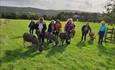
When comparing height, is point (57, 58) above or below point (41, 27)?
below

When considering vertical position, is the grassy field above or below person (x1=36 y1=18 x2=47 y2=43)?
below

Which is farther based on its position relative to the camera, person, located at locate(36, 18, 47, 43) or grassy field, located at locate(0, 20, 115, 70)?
person, located at locate(36, 18, 47, 43)

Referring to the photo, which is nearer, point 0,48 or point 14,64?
point 14,64

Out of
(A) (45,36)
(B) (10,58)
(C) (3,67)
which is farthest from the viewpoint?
(A) (45,36)

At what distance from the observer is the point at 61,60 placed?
18.4 metres

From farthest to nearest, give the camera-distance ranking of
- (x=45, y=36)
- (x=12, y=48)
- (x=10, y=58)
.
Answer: (x=45, y=36) < (x=12, y=48) < (x=10, y=58)

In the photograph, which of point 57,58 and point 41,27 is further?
point 41,27

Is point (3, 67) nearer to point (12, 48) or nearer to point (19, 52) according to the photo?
point (19, 52)

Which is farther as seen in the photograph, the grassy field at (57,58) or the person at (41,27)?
the person at (41,27)

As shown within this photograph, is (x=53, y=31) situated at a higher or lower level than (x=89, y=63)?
higher

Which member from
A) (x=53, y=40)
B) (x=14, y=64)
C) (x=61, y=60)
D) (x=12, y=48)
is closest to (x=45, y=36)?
(x=53, y=40)

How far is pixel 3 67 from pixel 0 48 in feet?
17.3

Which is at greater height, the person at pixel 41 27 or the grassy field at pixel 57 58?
the person at pixel 41 27

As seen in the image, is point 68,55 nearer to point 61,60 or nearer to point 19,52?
point 61,60
